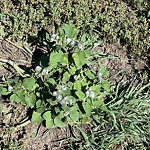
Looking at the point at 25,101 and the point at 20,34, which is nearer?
the point at 25,101

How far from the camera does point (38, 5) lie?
3.87 meters

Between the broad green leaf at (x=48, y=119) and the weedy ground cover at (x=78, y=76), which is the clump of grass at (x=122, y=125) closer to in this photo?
the weedy ground cover at (x=78, y=76)

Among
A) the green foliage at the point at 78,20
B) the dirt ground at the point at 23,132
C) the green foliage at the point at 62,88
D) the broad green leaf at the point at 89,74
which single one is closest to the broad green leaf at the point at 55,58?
the green foliage at the point at 62,88

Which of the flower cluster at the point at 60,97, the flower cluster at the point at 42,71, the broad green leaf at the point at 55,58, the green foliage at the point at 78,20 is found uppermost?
the green foliage at the point at 78,20

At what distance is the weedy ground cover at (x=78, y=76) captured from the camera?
124 inches

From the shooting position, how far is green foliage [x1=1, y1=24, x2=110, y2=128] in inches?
122

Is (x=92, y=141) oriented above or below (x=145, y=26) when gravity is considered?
below

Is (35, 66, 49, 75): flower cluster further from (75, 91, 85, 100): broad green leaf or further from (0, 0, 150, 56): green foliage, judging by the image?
(0, 0, 150, 56): green foliage

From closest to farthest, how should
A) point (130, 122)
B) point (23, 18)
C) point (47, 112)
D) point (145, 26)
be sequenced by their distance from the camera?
point (47, 112) → point (130, 122) → point (23, 18) → point (145, 26)

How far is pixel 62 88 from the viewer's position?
310 cm

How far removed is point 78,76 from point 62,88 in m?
0.25

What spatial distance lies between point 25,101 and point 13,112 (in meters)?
0.24

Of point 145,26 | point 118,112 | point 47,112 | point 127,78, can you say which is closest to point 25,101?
point 47,112

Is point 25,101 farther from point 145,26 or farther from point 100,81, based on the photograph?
point 145,26
